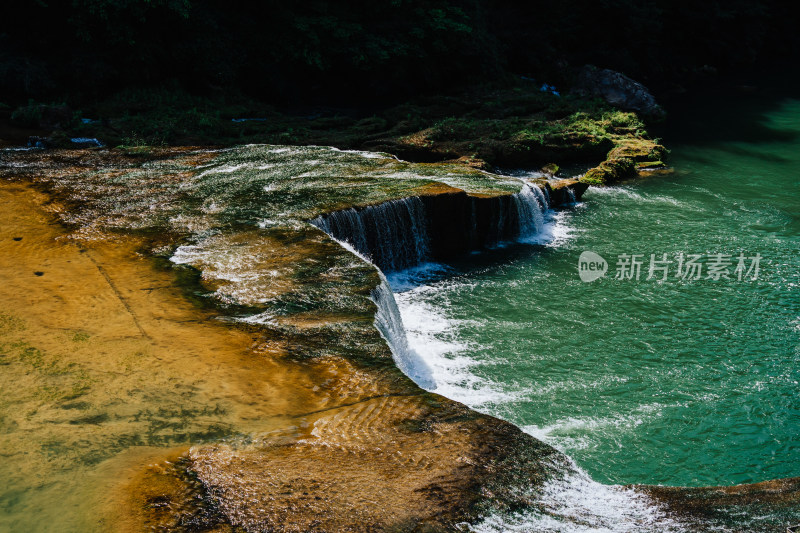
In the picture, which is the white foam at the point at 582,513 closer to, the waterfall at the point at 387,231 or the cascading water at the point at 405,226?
the cascading water at the point at 405,226

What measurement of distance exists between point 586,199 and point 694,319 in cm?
649

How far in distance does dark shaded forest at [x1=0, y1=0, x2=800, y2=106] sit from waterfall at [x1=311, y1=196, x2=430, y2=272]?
11.6 meters

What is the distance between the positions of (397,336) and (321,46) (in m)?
16.8

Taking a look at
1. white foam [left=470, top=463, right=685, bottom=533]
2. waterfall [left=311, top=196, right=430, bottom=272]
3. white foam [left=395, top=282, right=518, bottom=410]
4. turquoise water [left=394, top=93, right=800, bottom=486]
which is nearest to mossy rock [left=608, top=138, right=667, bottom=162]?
turquoise water [left=394, top=93, right=800, bottom=486]

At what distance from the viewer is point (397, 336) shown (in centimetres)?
863

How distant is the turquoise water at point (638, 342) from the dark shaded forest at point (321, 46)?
11.5 m

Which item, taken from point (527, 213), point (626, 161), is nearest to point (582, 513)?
point (527, 213)

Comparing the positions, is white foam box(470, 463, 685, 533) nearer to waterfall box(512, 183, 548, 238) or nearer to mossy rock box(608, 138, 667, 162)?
waterfall box(512, 183, 548, 238)

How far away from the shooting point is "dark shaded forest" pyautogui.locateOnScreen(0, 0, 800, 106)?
754 inches

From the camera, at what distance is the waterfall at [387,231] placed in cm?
1165

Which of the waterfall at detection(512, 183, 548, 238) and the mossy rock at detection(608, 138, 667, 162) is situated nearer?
the waterfall at detection(512, 183, 548, 238)
